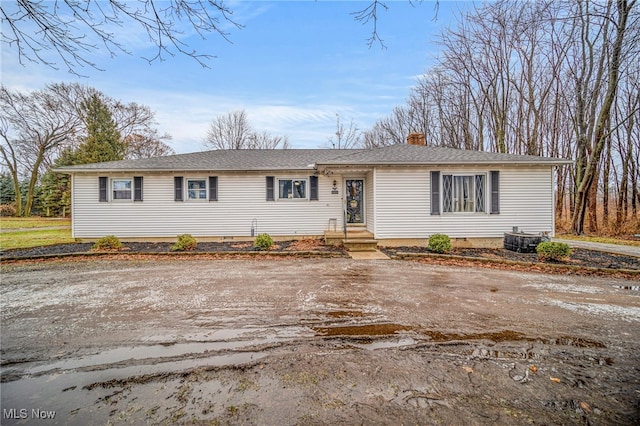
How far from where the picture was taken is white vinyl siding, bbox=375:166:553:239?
10023 mm

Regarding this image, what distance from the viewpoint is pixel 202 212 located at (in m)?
11.3

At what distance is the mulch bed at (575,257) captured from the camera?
24.1ft

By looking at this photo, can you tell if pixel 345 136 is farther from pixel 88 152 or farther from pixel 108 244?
pixel 108 244

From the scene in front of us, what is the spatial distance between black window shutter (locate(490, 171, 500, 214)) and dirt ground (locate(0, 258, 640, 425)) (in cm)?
470

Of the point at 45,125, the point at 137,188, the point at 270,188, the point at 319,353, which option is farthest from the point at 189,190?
the point at 45,125

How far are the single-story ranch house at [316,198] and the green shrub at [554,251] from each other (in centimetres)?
239

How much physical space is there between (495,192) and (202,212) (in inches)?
428

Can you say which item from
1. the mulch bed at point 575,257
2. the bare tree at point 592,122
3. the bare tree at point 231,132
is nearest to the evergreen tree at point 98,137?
the bare tree at point 231,132

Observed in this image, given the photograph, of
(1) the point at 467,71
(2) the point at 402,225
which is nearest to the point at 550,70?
(1) the point at 467,71

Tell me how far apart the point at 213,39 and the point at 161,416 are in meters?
3.54

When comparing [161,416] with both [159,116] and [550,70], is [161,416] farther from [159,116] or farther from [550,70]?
[159,116]

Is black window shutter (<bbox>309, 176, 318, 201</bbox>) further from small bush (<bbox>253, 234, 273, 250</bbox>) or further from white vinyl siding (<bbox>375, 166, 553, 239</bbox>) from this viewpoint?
small bush (<bbox>253, 234, 273, 250</bbox>)

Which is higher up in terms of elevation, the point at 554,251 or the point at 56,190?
the point at 56,190

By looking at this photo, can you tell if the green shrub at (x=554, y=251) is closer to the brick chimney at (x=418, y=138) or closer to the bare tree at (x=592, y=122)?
the brick chimney at (x=418, y=138)
